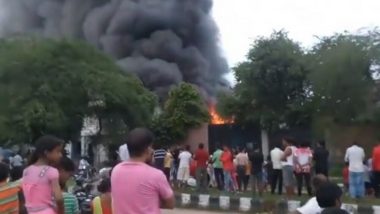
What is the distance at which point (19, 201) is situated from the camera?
702cm

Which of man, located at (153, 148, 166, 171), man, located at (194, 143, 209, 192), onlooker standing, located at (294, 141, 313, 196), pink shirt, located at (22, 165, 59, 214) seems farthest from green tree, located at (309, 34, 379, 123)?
pink shirt, located at (22, 165, 59, 214)

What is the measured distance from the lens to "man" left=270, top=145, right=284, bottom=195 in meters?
18.5

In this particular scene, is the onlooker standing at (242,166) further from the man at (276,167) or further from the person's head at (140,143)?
the person's head at (140,143)

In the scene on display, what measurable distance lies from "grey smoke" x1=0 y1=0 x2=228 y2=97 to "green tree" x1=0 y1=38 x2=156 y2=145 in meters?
23.1

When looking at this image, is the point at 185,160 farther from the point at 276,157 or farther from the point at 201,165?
the point at 276,157

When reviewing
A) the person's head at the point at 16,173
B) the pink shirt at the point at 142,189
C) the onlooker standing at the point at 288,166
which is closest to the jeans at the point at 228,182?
the onlooker standing at the point at 288,166

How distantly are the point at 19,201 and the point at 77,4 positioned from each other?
191ft

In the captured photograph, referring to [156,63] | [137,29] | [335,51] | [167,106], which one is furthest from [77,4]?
[335,51]

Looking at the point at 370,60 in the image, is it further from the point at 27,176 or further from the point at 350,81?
the point at 27,176

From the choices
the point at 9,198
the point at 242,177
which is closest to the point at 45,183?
the point at 9,198

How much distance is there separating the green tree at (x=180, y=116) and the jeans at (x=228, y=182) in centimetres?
1809

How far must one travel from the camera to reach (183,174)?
22828mm

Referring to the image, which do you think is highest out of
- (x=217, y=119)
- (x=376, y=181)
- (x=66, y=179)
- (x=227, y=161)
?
(x=217, y=119)

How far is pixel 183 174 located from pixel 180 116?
18.4 m
